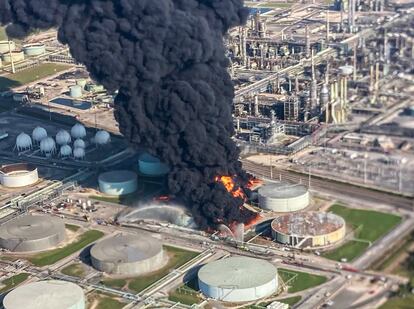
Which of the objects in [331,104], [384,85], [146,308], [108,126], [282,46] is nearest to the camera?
[146,308]

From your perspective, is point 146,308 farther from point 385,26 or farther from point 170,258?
point 385,26

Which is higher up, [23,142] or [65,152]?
[23,142]

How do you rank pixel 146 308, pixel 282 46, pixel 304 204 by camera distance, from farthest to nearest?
1. pixel 282 46
2. pixel 304 204
3. pixel 146 308

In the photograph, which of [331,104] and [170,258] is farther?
[331,104]

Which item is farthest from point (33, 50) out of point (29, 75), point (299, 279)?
point (299, 279)

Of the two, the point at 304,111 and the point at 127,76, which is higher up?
the point at 127,76

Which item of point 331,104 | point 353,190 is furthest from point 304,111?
point 353,190

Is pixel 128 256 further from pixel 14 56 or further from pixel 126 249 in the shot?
pixel 14 56
